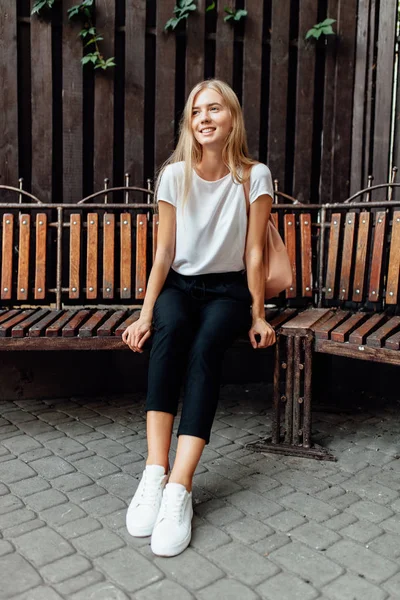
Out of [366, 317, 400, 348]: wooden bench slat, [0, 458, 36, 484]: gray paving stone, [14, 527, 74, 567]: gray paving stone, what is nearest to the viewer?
[14, 527, 74, 567]: gray paving stone

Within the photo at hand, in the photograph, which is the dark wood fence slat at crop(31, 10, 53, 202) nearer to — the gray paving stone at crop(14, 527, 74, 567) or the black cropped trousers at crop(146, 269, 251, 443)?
the black cropped trousers at crop(146, 269, 251, 443)

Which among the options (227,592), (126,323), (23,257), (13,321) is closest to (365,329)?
(126,323)

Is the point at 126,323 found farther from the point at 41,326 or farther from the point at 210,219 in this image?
the point at 210,219

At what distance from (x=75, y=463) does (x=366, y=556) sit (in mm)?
1583

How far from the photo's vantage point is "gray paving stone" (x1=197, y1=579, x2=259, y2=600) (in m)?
2.20

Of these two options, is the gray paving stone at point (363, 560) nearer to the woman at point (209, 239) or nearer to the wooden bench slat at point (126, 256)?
the woman at point (209, 239)

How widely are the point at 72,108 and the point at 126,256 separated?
3.75ft

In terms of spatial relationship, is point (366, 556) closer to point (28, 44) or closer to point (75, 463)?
point (75, 463)

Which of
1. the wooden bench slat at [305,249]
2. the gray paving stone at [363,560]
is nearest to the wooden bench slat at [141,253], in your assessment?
the wooden bench slat at [305,249]

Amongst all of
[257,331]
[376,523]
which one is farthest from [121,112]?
[376,523]

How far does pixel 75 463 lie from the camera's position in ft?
11.0

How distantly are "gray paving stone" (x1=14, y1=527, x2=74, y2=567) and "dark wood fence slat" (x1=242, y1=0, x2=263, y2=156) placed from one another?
9.96 ft

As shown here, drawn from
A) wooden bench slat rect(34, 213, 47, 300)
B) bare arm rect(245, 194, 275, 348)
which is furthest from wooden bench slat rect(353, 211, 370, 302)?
wooden bench slat rect(34, 213, 47, 300)

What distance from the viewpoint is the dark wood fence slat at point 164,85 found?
4453 mm
